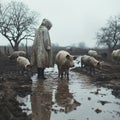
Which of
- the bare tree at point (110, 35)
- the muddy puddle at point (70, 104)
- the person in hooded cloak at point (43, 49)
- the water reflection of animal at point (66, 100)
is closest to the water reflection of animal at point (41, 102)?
the muddy puddle at point (70, 104)

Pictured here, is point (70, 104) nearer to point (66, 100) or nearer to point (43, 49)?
point (66, 100)

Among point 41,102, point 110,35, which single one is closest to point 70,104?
point 41,102

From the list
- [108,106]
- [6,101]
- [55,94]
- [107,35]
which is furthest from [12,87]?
[107,35]

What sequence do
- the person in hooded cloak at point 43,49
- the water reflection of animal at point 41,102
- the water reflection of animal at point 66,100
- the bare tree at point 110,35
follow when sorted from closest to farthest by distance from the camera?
the water reflection of animal at point 41,102
the water reflection of animal at point 66,100
the person in hooded cloak at point 43,49
the bare tree at point 110,35

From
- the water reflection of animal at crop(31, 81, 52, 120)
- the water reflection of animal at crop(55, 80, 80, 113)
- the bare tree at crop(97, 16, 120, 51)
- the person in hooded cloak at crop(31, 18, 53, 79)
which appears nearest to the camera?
the water reflection of animal at crop(31, 81, 52, 120)

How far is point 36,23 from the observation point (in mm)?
57688

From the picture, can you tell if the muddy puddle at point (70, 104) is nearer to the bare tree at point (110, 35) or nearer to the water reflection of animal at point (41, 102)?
the water reflection of animal at point (41, 102)

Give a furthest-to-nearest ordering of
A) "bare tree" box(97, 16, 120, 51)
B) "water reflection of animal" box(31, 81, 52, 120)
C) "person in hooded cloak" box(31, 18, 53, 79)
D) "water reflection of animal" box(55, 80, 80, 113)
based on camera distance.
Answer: "bare tree" box(97, 16, 120, 51) < "person in hooded cloak" box(31, 18, 53, 79) < "water reflection of animal" box(55, 80, 80, 113) < "water reflection of animal" box(31, 81, 52, 120)

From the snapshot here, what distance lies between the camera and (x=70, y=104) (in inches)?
348

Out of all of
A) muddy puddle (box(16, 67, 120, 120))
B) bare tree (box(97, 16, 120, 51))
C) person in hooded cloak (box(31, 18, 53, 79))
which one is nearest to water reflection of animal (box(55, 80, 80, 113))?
muddy puddle (box(16, 67, 120, 120))

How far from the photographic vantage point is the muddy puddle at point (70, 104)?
7504 mm

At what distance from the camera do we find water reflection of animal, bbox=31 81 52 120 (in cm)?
748

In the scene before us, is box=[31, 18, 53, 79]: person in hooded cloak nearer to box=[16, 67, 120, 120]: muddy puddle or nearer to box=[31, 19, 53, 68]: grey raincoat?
box=[31, 19, 53, 68]: grey raincoat

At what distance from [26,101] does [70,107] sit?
1318mm
